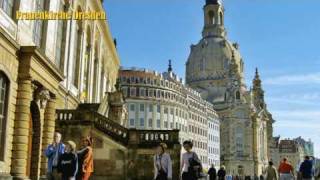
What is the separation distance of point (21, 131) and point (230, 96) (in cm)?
13637

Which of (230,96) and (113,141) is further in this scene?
(230,96)

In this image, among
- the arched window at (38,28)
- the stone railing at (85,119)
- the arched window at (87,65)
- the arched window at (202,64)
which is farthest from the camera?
the arched window at (202,64)

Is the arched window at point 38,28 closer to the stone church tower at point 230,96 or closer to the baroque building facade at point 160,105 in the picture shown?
the baroque building facade at point 160,105

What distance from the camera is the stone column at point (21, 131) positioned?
20875 mm

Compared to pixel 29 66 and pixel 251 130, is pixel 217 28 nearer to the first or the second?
pixel 251 130

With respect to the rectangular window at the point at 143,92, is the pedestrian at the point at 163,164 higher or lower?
lower

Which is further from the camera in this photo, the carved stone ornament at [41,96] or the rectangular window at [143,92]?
the rectangular window at [143,92]

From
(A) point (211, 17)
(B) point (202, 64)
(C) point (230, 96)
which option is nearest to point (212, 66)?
(B) point (202, 64)

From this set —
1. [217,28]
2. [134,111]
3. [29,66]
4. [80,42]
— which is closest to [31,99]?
[29,66]

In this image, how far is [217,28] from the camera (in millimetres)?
186250

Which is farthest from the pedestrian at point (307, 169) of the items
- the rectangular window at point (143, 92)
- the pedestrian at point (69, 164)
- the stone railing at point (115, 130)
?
the rectangular window at point (143, 92)

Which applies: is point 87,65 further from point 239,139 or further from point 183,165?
point 239,139

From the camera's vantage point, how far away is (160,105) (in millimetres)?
123250

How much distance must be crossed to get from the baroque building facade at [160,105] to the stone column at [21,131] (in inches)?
3625
